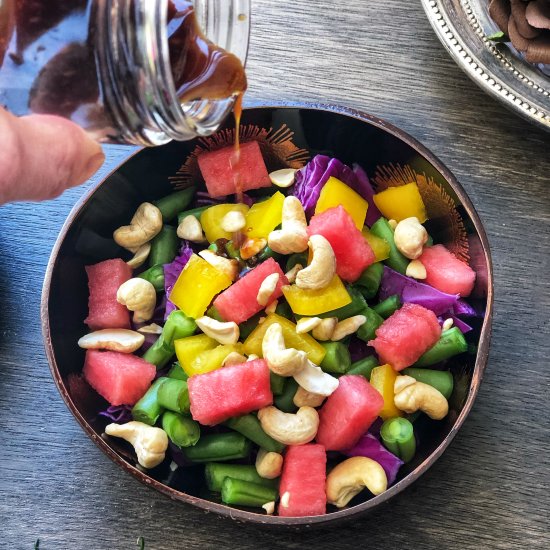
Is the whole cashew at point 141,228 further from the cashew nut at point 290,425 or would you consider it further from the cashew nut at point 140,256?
the cashew nut at point 290,425

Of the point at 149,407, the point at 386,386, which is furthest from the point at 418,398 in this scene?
the point at 149,407

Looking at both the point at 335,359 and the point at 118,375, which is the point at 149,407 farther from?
the point at 335,359

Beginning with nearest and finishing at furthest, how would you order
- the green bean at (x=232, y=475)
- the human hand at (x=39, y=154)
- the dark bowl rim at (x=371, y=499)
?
the human hand at (x=39, y=154) → the dark bowl rim at (x=371, y=499) → the green bean at (x=232, y=475)

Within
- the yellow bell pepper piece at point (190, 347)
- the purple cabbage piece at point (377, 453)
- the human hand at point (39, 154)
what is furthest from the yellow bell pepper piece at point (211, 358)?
the human hand at point (39, 154)

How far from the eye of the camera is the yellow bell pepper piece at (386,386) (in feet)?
3.21

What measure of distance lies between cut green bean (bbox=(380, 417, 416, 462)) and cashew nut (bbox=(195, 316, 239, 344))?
240 millimetres

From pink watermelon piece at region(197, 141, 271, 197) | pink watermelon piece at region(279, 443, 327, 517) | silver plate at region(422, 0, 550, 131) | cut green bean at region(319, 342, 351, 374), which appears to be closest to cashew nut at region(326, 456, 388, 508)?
pink watermelon piece at region(279, 443, 327, 517)

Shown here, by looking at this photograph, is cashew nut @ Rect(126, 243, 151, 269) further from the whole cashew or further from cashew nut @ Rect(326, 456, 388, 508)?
cashew nut @ Rect(326, 456, 388, 508)

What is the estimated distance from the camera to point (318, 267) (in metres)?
0.95

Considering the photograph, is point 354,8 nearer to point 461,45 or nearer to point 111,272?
point 461,45

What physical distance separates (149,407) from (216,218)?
0.98 feet

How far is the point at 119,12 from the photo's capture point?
29.7 inches

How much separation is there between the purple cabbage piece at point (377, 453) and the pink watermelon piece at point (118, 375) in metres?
0.31

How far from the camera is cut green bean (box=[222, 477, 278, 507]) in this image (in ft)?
3.08
